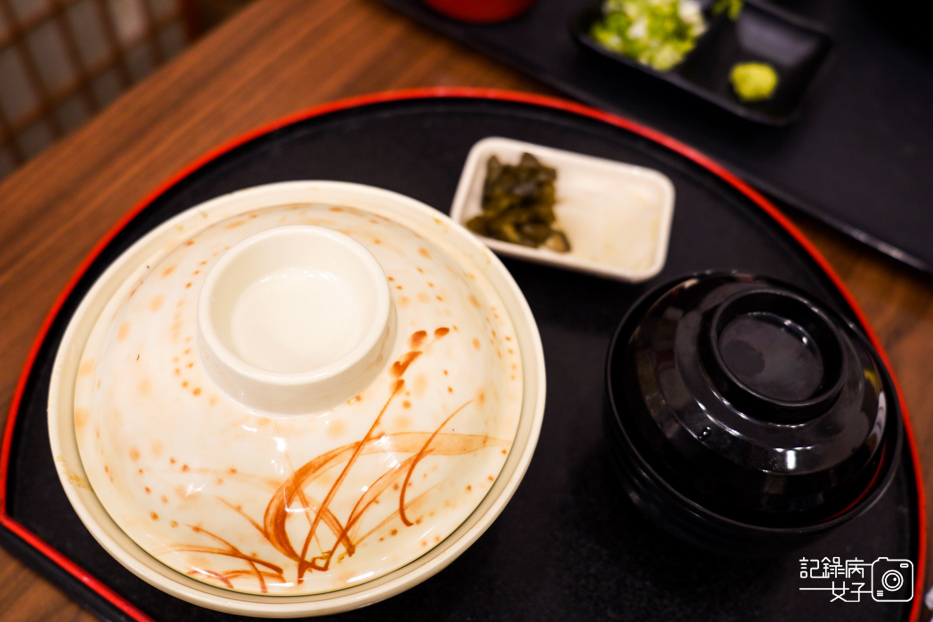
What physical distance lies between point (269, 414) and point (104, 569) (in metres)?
0.38

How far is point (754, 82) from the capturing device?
147cm

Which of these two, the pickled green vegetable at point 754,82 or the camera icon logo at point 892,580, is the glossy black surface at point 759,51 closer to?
the pickled green vegetable at point 754,82

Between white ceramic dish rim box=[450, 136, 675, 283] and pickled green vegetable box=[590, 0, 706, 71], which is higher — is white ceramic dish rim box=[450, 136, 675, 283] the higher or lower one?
the lower one

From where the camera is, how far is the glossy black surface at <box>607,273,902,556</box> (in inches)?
27.9

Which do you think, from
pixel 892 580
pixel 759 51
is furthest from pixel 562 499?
pixel 759 51

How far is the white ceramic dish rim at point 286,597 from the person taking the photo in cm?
69

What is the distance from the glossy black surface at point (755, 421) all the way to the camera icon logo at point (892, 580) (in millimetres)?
241

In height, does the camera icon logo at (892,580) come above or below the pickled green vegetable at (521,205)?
below

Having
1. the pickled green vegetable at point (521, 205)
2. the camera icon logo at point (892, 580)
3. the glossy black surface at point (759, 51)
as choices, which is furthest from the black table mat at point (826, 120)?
the camera icon logo at point (892, 580)

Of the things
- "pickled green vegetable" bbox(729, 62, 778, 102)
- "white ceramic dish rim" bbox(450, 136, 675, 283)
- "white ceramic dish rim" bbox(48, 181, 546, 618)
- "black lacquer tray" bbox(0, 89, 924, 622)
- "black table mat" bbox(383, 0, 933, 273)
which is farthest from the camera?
"pickled green vegetable" bbox(729, 62, 778, 102)

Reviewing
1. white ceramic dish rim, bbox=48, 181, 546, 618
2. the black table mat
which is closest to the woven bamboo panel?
the black table mat

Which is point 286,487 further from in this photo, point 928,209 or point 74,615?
point 928,209

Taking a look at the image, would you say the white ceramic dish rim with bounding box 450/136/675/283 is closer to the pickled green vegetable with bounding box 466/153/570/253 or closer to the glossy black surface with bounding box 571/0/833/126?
the pickled green vegetable with bounding box 466/153/570/253

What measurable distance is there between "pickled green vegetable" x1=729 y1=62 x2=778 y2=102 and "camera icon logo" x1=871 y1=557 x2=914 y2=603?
1011mm
